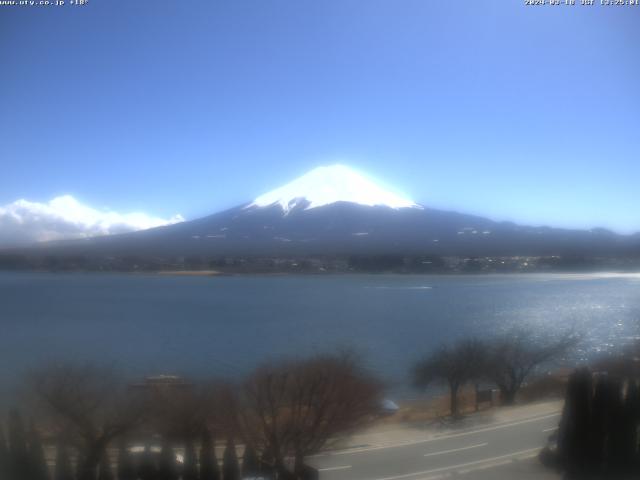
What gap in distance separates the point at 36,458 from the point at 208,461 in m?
0.78

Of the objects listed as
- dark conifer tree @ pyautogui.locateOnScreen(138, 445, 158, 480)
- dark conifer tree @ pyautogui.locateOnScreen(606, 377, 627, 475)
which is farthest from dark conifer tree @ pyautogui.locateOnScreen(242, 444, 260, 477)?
dark conifer tree @ pyautogui.locateOnScreen(606, 377, 627, 475)

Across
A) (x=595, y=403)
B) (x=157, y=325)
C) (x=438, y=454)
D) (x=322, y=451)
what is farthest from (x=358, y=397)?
(x=157, y=325)

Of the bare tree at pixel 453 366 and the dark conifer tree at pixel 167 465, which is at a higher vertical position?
the bare tree at pixel 453 366

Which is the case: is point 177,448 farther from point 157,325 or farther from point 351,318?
→ point 351,318

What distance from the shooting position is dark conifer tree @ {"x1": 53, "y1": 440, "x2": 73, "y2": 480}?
210cm

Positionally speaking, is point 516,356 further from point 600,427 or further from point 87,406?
point 87,406

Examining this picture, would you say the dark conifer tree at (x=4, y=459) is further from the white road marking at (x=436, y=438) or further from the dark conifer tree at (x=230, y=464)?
the white road marking at (x=436, y=438)

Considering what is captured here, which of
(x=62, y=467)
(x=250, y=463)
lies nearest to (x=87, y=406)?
(x=62, y=467)

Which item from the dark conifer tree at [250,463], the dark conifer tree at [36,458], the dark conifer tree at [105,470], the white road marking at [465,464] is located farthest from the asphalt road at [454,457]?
the dark conifer tree at [36,458]

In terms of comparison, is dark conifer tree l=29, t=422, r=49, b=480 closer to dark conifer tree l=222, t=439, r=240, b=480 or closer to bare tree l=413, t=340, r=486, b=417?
dark conifer tree l=222, t=439, r=240, b=480

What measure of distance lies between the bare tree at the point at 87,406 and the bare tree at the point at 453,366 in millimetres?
1703

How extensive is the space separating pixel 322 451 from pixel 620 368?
1946 mm

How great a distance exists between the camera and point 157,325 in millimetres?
3299

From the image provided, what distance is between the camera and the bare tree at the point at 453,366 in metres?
2.91
